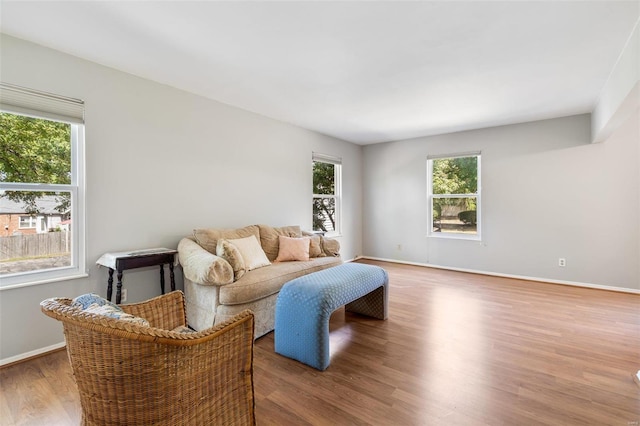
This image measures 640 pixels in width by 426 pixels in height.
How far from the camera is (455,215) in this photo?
5062mm

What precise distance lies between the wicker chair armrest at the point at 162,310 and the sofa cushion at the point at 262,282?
1.89ft

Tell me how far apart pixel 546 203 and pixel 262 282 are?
425cm

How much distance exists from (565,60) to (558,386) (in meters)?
2.59

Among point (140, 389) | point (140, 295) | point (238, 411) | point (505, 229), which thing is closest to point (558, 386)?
point (238, 411)

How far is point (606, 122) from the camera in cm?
295

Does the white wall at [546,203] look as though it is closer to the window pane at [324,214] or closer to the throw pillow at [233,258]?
the window pane at [324,214]

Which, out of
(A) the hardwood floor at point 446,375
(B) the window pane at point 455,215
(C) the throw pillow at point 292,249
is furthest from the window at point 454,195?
(C) the throw pillow at point 292,249

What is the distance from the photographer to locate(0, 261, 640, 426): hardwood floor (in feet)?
5.28

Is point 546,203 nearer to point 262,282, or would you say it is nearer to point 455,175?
point 455,175

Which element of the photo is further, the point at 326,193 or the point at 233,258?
the point at 326,193

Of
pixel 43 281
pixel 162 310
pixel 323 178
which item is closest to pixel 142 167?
pixel 43 281

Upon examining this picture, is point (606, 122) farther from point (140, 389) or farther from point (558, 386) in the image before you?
point (140, 389)

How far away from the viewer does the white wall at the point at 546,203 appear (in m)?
3.74

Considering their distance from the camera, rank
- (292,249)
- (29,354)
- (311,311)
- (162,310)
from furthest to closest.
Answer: (292,249), (29,354), (311,311), (162,310)
